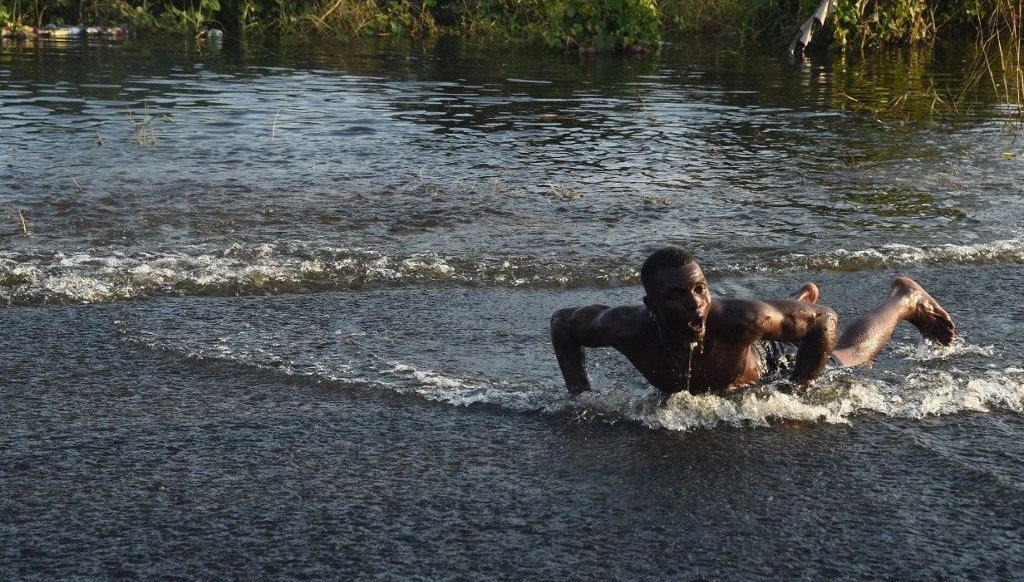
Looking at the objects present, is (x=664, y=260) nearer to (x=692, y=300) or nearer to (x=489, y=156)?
(x=692, y=300)

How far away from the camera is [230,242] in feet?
27.0

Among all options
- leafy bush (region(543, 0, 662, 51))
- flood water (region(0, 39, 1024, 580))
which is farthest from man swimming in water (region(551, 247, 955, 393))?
leafy bush (region(543, 0, 662, 51))

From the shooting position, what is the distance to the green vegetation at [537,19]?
21000mm

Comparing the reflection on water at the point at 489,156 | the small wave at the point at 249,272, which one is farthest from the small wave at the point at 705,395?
the reflection on water at the point at 489,156

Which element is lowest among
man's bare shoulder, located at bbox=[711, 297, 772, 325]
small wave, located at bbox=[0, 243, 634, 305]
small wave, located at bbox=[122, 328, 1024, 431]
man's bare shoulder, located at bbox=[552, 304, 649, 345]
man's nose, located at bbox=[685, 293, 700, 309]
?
small wave, located at bbox=[122, 328, 1024, 431]

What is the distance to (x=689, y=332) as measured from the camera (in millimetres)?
4680

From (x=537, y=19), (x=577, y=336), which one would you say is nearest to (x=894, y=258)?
(x=577, y=336)

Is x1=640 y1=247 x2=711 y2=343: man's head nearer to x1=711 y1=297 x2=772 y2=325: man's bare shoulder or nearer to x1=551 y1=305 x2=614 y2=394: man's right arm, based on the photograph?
x1=711 y1=297 x2=772 y2=325: man's bare shoulder

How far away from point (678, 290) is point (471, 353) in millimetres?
1621

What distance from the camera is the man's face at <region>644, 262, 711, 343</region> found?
456cm

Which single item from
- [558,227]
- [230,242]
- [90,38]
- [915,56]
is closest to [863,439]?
[558,227]

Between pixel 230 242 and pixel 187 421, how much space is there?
341cm

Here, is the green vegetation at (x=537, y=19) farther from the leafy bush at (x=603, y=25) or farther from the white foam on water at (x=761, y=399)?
the white foam on water at (x=761, y=399)

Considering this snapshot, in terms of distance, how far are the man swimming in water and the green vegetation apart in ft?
53.1
